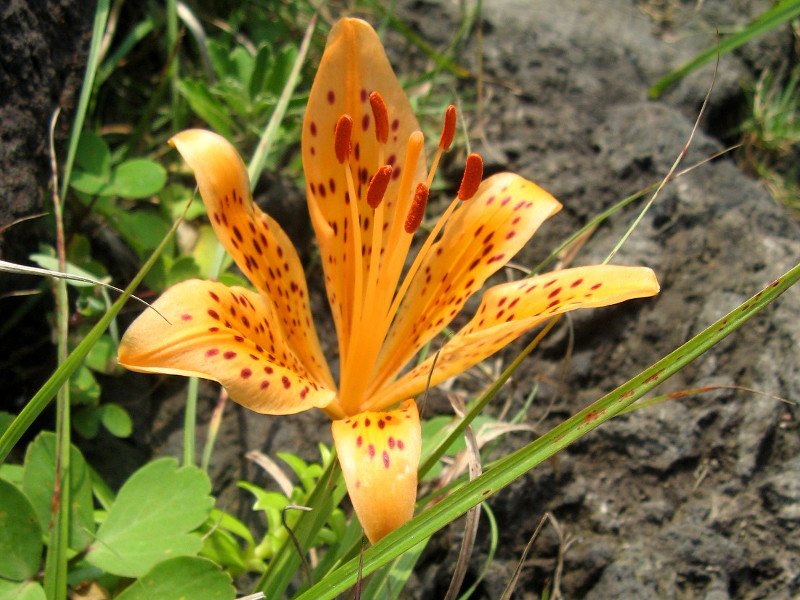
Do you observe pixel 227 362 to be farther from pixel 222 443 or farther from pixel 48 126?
pixel 48 126

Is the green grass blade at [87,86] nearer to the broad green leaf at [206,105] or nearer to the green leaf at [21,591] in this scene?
the broad green leaf at [206,105]

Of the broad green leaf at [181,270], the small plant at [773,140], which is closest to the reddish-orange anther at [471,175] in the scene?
the broad green leaf at [181,270]

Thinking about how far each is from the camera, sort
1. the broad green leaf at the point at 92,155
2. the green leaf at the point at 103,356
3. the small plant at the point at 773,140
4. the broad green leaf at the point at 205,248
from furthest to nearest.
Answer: the small plant at the point at 773,140 → the broad green leaf at the point at 205,248 → the broad green leaf at the point at 92,155 → the green leaf at the point at 103,356

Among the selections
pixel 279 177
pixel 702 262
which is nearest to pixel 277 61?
pixel 279 177

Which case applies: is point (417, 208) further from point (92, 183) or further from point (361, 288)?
point (92, 183)

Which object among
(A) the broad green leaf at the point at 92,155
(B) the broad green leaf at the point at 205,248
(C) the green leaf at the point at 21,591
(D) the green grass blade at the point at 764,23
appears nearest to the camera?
(C) the green leaf at the point at 21,591

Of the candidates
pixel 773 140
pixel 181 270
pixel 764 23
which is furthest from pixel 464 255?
pixel 773 140
